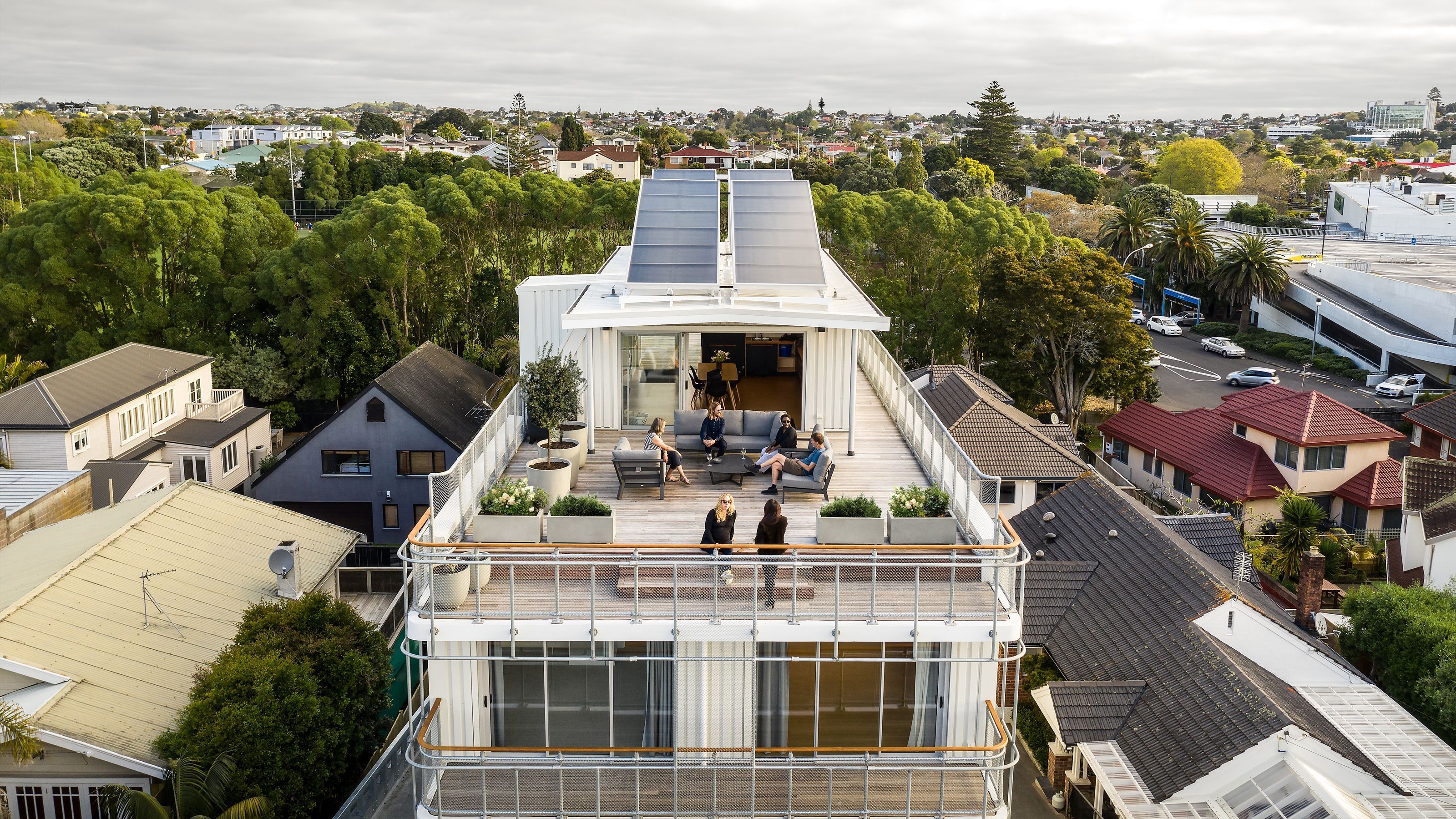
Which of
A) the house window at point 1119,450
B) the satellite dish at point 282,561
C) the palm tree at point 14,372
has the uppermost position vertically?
the palm tree at point 14,372

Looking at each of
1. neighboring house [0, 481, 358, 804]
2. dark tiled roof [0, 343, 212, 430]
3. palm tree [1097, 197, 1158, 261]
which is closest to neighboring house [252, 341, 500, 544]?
dark tiled roof [0, 343, 212, 430]

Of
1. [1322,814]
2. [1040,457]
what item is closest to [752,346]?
[1322,814]

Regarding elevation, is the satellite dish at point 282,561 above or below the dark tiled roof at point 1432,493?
above

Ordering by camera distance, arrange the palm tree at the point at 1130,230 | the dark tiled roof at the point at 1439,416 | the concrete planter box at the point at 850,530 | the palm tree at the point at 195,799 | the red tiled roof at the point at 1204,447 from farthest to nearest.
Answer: the palm tree at the point at 1130,230 < the dark tiled roof at the point at 1439,416 < the red tiled roof at the point at 1204,447 < the palm tree at the point at 195,799 < the concrete planter box at the point at 850,530

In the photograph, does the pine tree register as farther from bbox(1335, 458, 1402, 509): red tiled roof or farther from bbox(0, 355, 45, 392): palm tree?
bbox(0, 355, 45, 392): palm tree

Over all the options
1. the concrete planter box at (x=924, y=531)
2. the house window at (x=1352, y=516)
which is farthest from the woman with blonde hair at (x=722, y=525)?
the house window at (x=1352, y=516)

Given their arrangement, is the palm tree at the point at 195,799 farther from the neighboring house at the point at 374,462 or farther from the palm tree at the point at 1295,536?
the palm tree at the point at 1295,536

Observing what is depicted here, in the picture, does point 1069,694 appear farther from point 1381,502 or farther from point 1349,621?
point 1381,502
